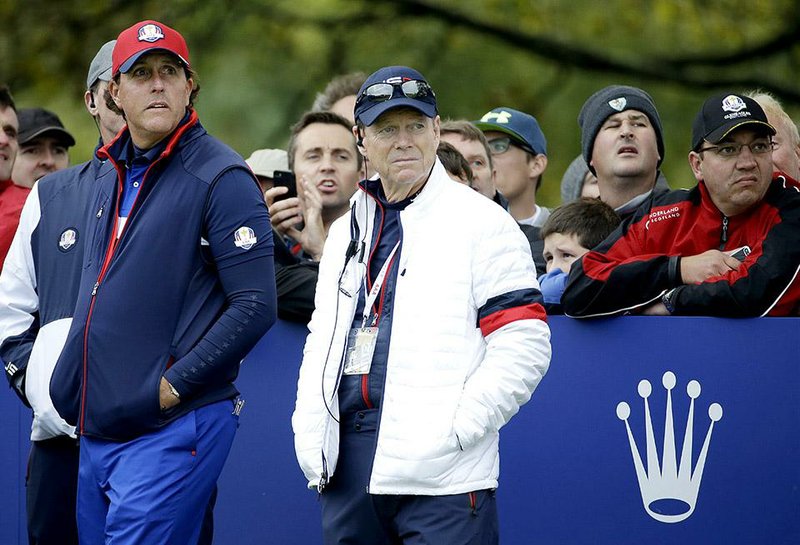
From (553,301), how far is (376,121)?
4.84 ft

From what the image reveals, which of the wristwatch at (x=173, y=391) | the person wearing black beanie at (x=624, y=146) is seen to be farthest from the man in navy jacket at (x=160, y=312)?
the person wearing black beanie at (x=624, y=146)

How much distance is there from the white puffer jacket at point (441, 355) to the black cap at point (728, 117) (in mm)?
1372

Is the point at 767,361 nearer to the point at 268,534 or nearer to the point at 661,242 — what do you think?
the point at 661,242

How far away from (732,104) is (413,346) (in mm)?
A: 1886

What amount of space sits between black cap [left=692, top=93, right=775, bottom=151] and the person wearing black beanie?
0.85 meters

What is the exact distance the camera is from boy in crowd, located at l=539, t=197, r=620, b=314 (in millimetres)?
5715

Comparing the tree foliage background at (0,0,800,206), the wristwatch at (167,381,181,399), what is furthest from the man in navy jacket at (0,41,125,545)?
the tree foliage background at (0,0,800,206)

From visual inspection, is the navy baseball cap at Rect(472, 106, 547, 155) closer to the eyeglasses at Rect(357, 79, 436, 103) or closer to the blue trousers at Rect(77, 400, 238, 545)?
the eyeglasses at Rect(357, 79, 436, 103)

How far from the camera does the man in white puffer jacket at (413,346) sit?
392cm

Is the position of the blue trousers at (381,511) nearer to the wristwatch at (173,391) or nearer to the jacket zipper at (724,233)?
the wristwatch at (173,391)

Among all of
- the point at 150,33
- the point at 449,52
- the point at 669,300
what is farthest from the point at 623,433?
the point at 449,52

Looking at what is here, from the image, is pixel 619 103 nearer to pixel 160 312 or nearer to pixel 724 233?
→ pixel 724 233

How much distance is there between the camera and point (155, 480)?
422 cm

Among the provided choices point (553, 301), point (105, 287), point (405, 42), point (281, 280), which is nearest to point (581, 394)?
point (553, 301)
